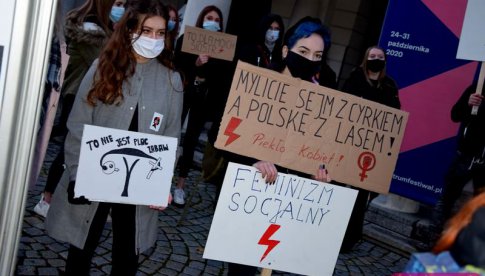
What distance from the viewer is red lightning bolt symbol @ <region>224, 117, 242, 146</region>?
253cm

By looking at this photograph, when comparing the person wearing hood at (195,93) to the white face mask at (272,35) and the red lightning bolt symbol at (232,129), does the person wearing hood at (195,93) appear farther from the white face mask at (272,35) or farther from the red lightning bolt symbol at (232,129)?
the red lightning bolt symbol at (232,129)

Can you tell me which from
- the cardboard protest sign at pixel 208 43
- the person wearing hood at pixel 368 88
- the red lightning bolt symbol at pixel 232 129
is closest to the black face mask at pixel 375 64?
the person wearing hood at pixel 368 88

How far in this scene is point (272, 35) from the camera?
17.5ft

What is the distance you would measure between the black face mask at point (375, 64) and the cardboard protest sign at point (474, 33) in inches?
25.5

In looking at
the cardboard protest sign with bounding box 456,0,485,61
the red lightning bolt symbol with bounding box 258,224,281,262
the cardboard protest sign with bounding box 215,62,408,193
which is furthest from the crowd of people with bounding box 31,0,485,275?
the cardboard protest sign with bounding box 456,0,485,61

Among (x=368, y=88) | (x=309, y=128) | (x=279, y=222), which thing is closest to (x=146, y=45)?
(x=309, y=128)

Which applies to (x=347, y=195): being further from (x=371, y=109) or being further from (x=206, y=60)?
(x=206, y=60)

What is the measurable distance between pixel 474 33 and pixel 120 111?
3.18m

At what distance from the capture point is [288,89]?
104 inches

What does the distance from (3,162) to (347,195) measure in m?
1.76

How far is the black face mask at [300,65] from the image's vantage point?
108 inches

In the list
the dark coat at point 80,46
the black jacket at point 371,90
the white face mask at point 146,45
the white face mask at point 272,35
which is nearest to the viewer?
the white face mask at point 146,45

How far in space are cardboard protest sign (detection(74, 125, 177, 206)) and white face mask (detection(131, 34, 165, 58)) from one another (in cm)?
45

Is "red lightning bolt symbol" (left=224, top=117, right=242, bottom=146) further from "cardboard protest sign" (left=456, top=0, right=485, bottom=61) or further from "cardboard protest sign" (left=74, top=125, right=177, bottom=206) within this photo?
"cardboard protest sign" (left=456, top=0, right=485, bottom=61)
